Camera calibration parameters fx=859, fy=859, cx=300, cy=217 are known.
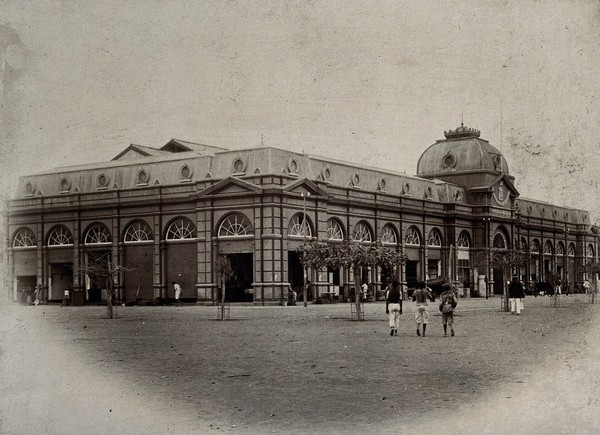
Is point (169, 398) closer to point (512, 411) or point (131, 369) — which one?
point (131, 369)

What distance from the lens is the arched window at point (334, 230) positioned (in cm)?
5959

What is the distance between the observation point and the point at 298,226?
2200 inches

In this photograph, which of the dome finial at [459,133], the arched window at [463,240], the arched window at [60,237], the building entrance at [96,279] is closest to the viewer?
the arched window at [60,237]

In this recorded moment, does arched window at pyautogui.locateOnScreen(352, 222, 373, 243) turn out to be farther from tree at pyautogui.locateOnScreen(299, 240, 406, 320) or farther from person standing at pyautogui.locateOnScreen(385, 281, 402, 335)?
person standing at pyautogui.locateOnScreen(385, 281, 402, 335)

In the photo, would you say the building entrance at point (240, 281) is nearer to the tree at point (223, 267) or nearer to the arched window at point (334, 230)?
the tree at point (223, 267)

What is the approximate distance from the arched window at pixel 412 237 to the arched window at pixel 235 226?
18387mm

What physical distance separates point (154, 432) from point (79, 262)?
4532 centimetres

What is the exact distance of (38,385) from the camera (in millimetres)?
14023

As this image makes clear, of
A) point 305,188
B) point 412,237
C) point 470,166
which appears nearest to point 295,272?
point 305,188

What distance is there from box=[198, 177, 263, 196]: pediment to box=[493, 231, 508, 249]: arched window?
34.8m

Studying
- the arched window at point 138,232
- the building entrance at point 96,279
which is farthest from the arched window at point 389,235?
the building entrance at point 96,279

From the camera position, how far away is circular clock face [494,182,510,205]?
81.1 m

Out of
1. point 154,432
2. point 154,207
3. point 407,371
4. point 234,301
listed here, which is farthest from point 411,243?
point 154,432

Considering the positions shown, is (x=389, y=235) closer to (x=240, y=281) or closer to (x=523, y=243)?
(x=240, y=281)
